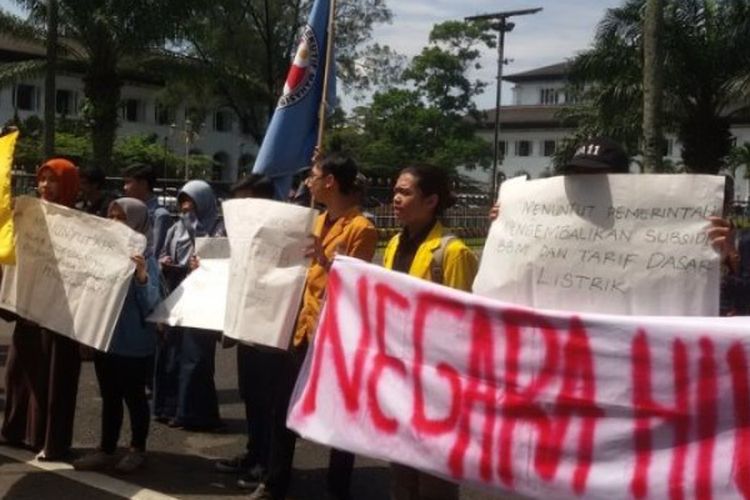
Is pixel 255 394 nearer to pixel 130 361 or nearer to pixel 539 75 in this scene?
pixel 130 361

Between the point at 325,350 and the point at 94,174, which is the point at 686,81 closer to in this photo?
the point at 94,174

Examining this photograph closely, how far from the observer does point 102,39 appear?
22016 millimetres

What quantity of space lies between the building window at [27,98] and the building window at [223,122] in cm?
1196

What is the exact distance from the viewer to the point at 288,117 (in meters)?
5.97

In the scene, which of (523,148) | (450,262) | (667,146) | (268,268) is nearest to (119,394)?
(268,268)

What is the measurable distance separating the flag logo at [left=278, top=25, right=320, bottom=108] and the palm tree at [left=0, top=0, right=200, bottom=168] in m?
15.1

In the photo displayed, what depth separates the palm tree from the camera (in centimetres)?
2058

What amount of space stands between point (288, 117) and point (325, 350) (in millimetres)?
2151

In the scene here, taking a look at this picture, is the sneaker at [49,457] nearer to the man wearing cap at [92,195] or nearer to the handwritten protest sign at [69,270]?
the handwritten protest sign at [69,270]

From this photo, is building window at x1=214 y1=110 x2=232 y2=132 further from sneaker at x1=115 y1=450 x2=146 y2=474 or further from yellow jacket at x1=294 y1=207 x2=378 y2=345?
yellow jacket at x1=294 y1=207 x2=378 y2=345

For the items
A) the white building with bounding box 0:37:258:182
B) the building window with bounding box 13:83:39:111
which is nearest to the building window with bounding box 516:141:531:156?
the white building with bounding box 0:37:258:182

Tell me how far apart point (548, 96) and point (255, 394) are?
295 ft

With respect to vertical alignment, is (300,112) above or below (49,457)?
above

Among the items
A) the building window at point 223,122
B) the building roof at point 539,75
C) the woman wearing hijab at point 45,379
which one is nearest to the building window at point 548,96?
the building roof at point 539,75
